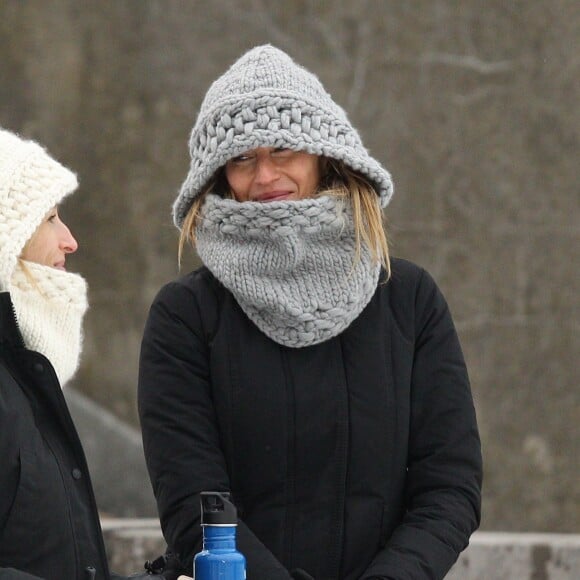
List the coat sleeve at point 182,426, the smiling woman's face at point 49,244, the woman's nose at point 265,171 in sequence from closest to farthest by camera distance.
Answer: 1. the smiling woman's face at point 49,244
2. the coat sleeve at point 182,426
3. the woman's nose at point 265,171

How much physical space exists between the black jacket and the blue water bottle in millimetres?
397

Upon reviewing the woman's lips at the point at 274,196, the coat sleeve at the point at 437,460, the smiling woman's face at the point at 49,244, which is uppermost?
the woman's lips at the point at 274,196

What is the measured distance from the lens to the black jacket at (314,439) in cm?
276

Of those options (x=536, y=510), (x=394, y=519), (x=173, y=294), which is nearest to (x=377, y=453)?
(x=394, y=519)

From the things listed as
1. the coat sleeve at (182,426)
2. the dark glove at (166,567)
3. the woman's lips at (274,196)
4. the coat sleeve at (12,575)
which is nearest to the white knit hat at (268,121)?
the woman's lips at (274,196)

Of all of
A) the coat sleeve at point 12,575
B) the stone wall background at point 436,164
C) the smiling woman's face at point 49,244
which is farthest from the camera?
the stone wall background at point 436,164

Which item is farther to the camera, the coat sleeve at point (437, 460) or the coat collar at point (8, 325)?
the coat sleeve at point (437, 460)

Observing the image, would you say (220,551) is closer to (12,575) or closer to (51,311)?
(12,575)

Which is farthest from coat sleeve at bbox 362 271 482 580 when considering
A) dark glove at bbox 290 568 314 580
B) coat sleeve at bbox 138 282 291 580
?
coat sleeve at bbox 138 282 291 580

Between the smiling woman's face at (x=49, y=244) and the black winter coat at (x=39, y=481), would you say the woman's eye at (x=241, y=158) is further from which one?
the black winter coat at (x=39, y=481)

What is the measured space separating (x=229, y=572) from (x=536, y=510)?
5.45m

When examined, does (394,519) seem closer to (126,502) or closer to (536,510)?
(126,502)

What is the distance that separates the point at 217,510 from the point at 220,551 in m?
0.08

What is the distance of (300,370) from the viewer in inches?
111
